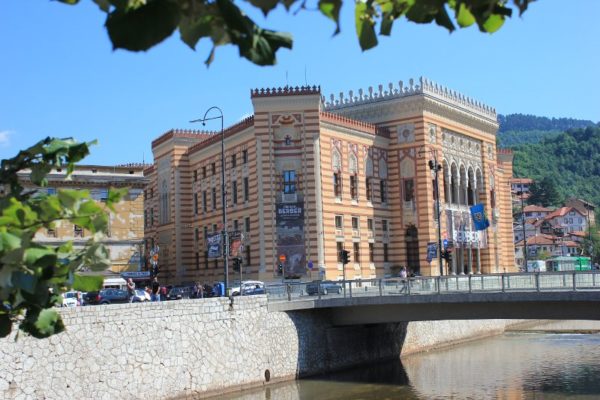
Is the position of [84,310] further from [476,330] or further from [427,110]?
[427,110]

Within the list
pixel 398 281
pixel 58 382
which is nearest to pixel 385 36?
pixel 58 382

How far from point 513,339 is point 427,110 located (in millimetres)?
16880

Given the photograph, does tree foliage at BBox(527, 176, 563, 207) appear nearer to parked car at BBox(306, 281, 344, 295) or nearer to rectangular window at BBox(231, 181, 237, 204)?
rectangular window at BBox(231, 181, 237, 204)

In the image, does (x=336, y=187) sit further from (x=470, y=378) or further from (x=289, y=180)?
(x=470, y=378)

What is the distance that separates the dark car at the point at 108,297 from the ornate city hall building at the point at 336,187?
22.8 feet

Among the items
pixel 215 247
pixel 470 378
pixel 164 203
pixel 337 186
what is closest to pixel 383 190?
pixel 337 186

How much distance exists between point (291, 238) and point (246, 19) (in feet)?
147

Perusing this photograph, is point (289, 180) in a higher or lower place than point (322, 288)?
higher

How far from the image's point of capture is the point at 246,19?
3914 millimetres

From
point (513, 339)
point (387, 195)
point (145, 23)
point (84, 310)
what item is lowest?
point (513, 339)

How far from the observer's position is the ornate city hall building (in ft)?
160

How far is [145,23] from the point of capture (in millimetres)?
3598

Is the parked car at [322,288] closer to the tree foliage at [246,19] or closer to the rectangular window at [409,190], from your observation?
the rectangular window at [409,190]

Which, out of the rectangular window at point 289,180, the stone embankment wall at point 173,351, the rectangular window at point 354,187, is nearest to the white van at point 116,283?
the rectangular window at point 289,180
